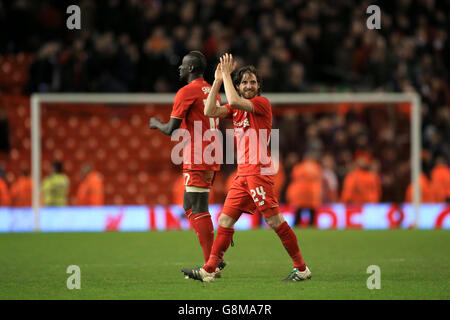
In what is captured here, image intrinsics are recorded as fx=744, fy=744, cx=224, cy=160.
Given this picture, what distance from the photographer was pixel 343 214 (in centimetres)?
1616

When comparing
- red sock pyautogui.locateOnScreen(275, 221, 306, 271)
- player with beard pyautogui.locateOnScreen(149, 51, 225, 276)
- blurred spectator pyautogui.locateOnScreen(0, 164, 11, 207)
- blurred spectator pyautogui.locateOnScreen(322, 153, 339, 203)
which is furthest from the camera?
blurred spectator pyautogui.locateOnScreen(322, 153, 339, 203)

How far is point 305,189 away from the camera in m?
16.2

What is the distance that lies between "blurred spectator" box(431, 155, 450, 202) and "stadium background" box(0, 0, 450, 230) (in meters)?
0.71

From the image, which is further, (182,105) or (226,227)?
(182,105)

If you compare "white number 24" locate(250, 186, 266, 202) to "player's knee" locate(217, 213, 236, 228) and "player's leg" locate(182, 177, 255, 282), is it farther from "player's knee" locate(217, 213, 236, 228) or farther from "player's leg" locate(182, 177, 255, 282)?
"player's knee" locate(217, 213, 236, 228)

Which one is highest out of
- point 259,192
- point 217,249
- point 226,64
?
point 226,64

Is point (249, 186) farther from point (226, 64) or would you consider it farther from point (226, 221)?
point (226, 64)

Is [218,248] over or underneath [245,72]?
underneath

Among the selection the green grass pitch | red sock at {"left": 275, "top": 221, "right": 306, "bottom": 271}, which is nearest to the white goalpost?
the green grass pitch

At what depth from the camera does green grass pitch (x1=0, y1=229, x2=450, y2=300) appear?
619 centimetres

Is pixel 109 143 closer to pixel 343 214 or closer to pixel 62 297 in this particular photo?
pixel 343 214

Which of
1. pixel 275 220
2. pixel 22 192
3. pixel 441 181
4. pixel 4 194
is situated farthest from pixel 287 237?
pixel 441 181

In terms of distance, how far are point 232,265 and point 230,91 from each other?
9.08 ft
